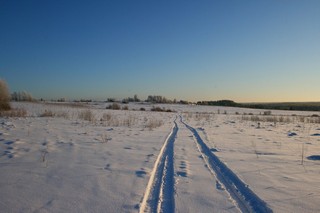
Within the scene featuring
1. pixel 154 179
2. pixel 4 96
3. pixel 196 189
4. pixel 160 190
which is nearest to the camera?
pixel 160 190

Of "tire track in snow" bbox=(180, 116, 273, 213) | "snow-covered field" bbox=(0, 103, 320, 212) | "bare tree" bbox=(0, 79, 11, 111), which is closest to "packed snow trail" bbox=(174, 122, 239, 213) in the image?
"snow-covered field" bbox=(0, 103, 320, 212)

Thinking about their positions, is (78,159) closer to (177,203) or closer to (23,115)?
(177,203)

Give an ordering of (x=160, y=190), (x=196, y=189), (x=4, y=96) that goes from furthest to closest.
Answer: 1. (x=4, y=96)
2. (x=196, y=189)
3. (x=160, y=190)

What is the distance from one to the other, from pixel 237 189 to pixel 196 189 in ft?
2.20

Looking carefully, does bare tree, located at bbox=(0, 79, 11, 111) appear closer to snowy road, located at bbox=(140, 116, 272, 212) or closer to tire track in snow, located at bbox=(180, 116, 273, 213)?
snowy road, located at bbox=(140, 116, 272, 212)

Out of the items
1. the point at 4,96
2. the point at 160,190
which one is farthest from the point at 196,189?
the point at 4,96

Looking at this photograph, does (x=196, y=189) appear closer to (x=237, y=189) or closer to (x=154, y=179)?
(x=237, y=189)

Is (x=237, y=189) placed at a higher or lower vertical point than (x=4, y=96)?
lower

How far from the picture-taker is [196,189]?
3.86 meters

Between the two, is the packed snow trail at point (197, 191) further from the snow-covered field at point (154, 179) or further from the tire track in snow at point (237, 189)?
the tire track in snow at point (237, 189)

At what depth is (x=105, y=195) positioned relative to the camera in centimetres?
355

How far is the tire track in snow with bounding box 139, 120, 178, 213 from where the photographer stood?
10.3ft

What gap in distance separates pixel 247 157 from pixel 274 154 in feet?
3.25

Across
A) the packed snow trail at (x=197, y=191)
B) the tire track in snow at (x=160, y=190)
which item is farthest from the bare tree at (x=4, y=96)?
the packed snow trail at (x=197, y=191)
